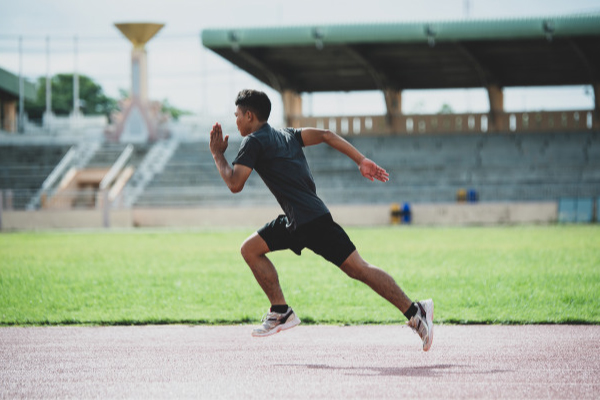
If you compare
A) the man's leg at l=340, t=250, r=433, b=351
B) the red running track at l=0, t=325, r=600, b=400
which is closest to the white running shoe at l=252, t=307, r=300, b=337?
the red running track at l=0, t=325, r=600, b=400

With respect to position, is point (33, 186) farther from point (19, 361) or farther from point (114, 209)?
point (19, 361)

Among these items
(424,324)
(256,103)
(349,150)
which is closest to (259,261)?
(349,150)

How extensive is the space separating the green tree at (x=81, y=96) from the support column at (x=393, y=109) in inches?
2214

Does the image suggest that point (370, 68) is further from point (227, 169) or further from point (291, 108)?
point (227, 169)

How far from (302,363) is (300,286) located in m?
5.30

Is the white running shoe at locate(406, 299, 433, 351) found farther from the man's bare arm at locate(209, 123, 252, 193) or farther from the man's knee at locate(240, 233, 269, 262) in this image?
the man's bare arm at locate(209, 123, 252, 193)

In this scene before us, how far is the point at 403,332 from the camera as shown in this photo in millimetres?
7758

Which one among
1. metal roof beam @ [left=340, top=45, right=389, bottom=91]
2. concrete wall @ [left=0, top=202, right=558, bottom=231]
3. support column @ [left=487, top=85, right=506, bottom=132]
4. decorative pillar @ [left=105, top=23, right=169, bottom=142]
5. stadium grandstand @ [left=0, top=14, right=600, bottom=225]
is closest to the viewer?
concrete wall @ [left=0, top=202, right=558, bottom=231]

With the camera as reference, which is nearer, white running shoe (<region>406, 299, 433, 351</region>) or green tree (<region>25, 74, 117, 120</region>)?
white running shoe (<region>406, 299, 433, 351</region>)

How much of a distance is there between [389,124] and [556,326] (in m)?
36.7

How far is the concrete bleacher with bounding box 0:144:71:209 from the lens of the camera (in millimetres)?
42156

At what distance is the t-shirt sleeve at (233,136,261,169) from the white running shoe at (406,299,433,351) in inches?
65.2

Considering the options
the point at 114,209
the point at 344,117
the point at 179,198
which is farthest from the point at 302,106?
the point at 114,209

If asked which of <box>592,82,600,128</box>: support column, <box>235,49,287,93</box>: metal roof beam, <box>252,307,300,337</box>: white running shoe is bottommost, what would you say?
<box>252,307,300,337</box>: white running shoe
